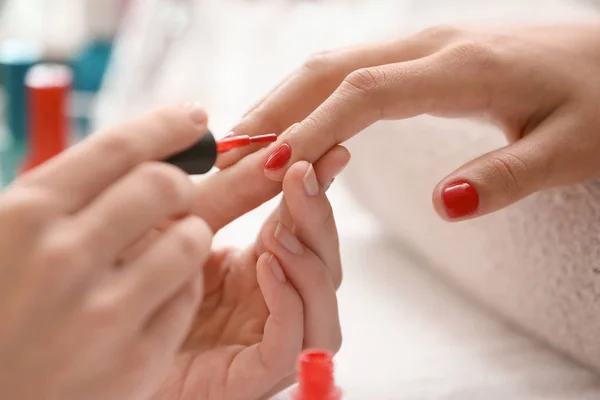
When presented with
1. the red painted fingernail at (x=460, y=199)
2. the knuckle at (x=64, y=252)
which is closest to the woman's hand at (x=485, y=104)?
the red painted fingernail at (x=460, y=199)

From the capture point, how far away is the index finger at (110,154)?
1.18ft

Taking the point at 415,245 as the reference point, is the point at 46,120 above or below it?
below

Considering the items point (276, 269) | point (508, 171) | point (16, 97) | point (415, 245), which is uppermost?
point (508, 171)

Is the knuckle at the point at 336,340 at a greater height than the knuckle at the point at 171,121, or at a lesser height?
lesser

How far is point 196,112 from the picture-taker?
1.40 ft

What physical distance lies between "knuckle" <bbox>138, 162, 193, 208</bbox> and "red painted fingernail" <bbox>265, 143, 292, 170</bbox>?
5.5 inches

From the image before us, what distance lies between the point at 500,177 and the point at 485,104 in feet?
0.25

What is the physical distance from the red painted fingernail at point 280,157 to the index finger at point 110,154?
0.35ft

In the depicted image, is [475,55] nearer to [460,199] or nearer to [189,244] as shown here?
[460,199]

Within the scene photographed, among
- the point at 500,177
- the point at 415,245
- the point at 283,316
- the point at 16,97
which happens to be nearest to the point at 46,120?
the point at 16,97

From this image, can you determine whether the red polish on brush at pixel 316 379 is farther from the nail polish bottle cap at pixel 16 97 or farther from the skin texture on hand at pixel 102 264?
the nail polish bottle cap at pixel 16 97

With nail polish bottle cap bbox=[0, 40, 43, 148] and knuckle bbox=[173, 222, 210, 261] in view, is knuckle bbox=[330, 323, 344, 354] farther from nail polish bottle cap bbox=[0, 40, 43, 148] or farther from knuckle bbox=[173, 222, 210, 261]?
nail polish bottle cap bbox=[0, 40, 43, 148]

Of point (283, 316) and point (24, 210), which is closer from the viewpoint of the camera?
point (24, 210)

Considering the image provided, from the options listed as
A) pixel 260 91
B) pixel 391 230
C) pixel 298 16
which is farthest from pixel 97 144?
pixel 298 16
